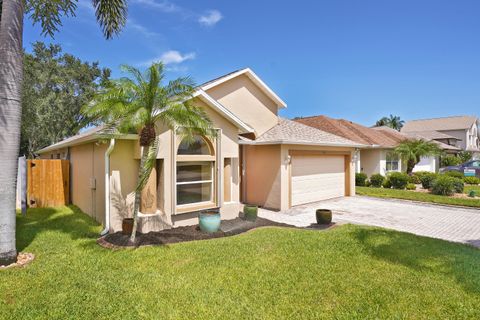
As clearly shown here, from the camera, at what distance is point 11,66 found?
6059 mm

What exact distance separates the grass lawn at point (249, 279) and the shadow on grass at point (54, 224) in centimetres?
20

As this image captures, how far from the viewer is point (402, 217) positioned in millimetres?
12367

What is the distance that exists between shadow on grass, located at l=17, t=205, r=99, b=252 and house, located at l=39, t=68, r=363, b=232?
1.56 ft

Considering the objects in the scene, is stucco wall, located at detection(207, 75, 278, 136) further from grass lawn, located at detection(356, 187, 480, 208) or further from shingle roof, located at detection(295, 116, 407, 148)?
shingle roof, located at detection(295, 116, 407, 148)

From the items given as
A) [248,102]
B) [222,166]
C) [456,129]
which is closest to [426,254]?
[222,166]

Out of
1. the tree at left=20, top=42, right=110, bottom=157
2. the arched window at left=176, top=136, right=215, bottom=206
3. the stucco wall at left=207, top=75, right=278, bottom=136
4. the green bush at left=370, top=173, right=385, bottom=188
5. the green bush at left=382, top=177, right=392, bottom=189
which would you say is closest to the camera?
the arched window at left=176, top=136, right=215, bottom=206

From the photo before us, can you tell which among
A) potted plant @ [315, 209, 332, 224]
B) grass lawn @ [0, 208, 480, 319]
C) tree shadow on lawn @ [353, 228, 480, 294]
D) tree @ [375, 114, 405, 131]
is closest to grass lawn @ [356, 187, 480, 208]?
tree shadow on lawn @ [353, 228, 480, 294]

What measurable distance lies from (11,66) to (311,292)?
828cm

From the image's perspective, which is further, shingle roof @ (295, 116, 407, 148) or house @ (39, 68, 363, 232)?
shingle roof @ (295, 116, 407, 148)

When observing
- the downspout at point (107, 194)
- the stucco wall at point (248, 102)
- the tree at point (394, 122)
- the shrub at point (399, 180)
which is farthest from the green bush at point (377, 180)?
the tree at point (394, 122)

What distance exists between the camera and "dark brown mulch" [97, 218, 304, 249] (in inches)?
304

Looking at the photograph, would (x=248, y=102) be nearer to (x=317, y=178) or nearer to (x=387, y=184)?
(x=317, y=178)

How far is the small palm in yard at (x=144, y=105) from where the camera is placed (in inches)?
279

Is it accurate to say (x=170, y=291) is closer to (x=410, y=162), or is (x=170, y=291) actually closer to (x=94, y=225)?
(x=94, y=225)
